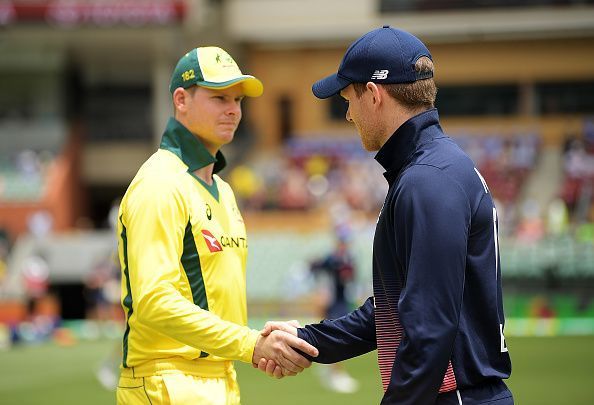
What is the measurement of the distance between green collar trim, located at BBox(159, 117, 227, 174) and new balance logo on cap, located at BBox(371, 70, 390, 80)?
1256 mm

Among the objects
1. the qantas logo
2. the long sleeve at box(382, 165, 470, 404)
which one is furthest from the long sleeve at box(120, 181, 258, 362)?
the long sleeve at box(382, 165, 470, 404)

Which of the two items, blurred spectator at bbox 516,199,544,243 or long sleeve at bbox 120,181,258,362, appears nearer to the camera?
long sleeve at bbox 120,181,258,362

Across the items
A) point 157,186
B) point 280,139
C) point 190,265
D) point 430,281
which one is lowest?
point 280,139

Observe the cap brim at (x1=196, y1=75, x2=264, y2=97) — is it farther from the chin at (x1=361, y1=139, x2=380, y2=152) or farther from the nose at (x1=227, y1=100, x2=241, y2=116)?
the chin at (x1=361, y1=139, x2=380, y2=152)

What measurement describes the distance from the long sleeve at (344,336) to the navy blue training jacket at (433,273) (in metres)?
0.50

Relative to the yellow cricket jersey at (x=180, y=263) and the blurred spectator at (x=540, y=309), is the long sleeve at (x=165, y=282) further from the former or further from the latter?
the blurred spectator at (x=540, y=309)

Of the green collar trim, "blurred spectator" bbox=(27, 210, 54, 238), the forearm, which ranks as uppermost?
the green collar trim

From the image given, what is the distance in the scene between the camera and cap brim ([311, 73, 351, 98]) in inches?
141

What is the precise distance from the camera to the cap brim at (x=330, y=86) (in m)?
3.58

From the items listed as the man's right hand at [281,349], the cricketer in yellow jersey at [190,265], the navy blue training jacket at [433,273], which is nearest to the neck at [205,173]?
the cricketer in yellow jersey at [190,265]

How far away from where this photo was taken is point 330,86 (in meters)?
3.64

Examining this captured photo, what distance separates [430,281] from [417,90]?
693 mm

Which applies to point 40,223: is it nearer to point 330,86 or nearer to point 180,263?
point 180,263

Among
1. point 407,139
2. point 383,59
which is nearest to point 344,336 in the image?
point 407,139
